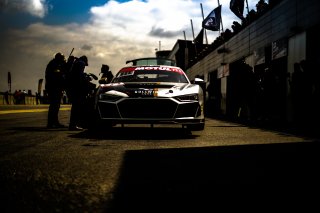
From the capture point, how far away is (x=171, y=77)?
27.2 ft

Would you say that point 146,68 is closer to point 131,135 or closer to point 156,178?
point 131,135

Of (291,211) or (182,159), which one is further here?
(182,159)

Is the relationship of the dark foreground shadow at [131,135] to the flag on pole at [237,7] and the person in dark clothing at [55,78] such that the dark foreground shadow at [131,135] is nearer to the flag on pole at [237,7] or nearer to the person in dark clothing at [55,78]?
the person in dark clothing at [55,78]

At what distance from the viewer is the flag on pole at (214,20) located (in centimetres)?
2391

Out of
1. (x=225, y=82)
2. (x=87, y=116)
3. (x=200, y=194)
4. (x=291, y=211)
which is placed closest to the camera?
(x=291, y=211)

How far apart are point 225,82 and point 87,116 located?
15717 mm

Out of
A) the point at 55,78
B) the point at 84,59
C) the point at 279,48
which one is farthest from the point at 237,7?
the point at 55,78

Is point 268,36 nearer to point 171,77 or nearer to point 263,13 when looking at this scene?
point 263,13

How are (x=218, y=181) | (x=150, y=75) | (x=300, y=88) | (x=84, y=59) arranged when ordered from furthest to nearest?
(x=300, y=88)
(x=84, y=59)
(x=150, y=75)
(x=218, y=181)

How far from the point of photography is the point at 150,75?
8.45m

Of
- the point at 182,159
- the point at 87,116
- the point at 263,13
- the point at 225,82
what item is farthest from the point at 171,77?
the point at 225,82

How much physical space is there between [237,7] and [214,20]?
17.6 ft

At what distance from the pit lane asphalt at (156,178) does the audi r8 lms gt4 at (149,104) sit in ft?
3.80

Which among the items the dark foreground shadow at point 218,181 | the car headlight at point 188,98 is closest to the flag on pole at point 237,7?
the car headlight at point 188,98
